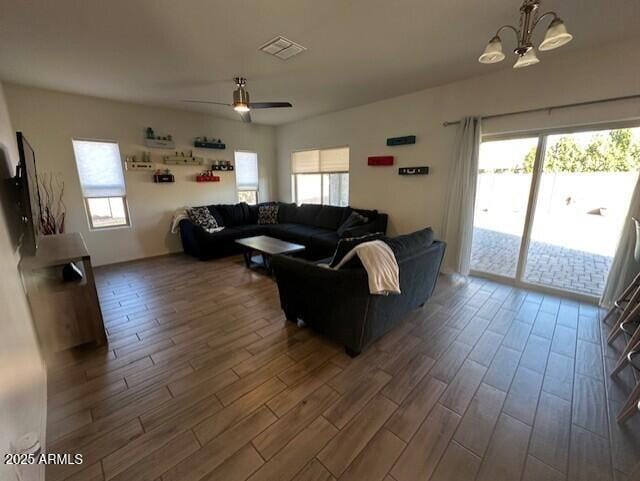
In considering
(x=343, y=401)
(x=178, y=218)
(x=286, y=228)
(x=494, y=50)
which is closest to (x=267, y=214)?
(x=286, y=228)

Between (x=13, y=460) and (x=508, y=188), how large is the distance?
4.79 metres

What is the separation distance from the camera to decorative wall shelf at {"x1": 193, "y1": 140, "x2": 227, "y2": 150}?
5.14 metres

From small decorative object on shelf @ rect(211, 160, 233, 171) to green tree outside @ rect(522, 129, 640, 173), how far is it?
5214mm

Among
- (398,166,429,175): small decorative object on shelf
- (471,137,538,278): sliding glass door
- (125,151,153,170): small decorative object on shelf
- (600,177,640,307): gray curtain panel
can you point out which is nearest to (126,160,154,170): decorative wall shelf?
(125,151,153,170): small decorative object on shelf

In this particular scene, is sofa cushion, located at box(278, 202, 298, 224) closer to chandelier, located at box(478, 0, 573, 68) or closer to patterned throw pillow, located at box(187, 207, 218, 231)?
patterned throw pillow, located at box(187, 207, 218, 231)

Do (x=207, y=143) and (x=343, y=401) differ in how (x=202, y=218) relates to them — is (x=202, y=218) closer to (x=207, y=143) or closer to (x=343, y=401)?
(x=207, y=143)

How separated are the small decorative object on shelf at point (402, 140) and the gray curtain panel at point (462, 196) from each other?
664 mm

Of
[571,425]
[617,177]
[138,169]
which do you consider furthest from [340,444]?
[138,169]

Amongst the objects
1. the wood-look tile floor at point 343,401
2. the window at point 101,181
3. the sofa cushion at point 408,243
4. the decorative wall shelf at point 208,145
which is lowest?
the wood-look tile floor at point 343,401

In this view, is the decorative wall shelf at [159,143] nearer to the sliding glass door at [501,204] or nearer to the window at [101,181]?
the window at [101,181]

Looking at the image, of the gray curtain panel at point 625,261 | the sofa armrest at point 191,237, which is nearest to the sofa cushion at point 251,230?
the sofa armrest at point 191,237

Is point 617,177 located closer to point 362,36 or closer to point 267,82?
point 362,36

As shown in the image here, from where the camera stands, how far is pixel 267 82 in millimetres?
3486

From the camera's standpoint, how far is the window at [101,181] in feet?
13.8
